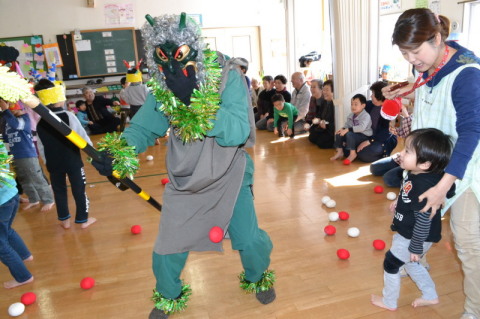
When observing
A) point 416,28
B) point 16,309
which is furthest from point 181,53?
point 16,309

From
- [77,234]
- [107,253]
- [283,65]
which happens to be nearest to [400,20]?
[107,253]

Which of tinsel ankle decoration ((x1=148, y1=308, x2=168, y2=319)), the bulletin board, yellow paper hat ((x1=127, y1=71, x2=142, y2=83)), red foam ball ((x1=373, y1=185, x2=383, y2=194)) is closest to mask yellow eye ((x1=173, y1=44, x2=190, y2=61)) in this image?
tinsel ankle decoration ((x1=148, y1=308, x2=168, y2=319))

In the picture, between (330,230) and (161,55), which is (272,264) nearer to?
(330,230)

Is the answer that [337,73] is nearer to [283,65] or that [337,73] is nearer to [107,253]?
[107,253]

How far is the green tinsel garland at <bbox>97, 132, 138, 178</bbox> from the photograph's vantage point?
204cm

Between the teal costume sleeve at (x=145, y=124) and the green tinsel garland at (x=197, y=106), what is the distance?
0.15m

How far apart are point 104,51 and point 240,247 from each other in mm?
8851

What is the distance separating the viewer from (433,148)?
1.79 m

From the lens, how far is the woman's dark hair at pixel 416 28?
1.68 m

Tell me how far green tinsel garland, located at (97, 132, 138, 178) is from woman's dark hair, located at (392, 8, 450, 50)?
1.46 metres

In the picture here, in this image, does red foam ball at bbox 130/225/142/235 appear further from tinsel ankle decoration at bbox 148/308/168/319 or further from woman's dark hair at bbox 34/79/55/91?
woman's dark hair at bbox 34/79/55/91

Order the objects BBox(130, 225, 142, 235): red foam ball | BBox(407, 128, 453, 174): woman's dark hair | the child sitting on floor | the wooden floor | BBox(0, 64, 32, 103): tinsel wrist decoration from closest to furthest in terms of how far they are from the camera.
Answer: BBox(0, 64, 32, 103): tinsel wrist decoration, BBox(407, 128, 453, 174): woman's dark hair, the wooden floor, BBox(130, 225, 142, 235): red foam ball, the child sitting on floor

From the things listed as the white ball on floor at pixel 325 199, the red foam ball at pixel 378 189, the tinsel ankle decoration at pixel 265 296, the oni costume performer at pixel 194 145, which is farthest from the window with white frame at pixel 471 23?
the tinsel ankle decoration at pixel 265 296

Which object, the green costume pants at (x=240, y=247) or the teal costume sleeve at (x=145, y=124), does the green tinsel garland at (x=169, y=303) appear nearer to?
the green costume pants at (x=240, y=247)
